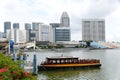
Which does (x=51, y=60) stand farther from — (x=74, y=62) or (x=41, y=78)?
(x=41, y=78)

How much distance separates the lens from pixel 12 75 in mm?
20281

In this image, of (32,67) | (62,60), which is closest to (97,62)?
(62,60)

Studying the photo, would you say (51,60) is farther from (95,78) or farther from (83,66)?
(95,78)

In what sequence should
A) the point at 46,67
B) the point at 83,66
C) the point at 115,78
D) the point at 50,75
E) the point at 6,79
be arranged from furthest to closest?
1. the point at 83,66
2. the point at 46,67
3. the point at 50,75
4. the point at 115,78
5. the point at 6,79

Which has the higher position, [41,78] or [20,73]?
[20,73]

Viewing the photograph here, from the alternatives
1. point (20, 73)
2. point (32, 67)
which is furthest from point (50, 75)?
point (20, 73)

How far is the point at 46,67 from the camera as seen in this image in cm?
6488

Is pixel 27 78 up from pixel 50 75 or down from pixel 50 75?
up

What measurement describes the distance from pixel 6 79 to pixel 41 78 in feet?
117

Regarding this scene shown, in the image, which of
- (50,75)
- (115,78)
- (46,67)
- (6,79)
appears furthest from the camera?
(46,67)

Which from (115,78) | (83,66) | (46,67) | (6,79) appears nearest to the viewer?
(6,79)

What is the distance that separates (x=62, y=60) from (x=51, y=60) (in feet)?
8.24

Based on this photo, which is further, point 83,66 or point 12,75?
point 83,66

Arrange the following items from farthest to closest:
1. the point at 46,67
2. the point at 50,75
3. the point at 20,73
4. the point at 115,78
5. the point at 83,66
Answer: the point at 83,66, the point at 46,67, the point at 50,75, the point at 115,78, the point at 20,73
